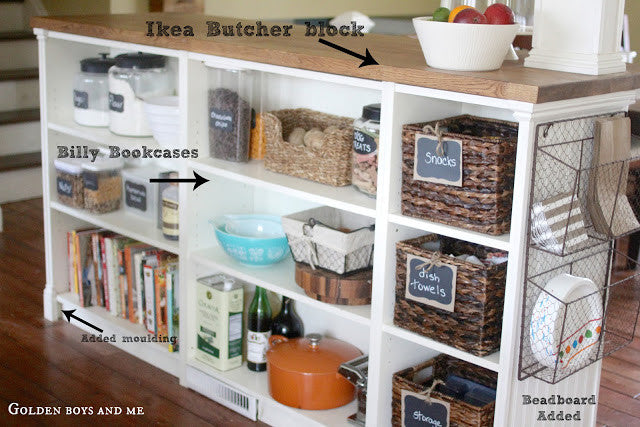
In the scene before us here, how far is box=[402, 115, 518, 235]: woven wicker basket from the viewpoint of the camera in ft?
6.07

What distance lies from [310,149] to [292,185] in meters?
0.11

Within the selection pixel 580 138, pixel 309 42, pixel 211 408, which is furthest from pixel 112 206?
pixel 580 138

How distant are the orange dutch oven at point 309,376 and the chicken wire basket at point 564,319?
2.01 feet

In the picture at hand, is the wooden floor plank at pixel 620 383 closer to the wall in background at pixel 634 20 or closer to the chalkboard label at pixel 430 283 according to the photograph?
the chalkboard label at pixel 430 283

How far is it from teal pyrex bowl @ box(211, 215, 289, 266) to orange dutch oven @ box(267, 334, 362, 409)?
264 mm

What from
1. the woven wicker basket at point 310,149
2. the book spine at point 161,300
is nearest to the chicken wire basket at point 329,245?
the woven wicker basket at point 310,149

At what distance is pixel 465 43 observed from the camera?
1832 mm

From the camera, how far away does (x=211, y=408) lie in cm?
259

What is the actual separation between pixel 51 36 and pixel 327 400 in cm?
154

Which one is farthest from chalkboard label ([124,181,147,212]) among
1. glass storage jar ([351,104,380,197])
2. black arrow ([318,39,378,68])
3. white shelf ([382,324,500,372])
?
white shelf ([382,324,500,372])

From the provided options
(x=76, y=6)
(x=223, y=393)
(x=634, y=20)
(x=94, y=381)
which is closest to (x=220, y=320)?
(x=223, y=393)

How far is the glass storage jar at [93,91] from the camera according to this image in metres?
2.94

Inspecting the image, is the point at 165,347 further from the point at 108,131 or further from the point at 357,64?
the point at 357,64

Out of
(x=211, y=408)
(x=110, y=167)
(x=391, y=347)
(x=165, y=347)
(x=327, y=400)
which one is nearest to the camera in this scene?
(x=391, y=347)
